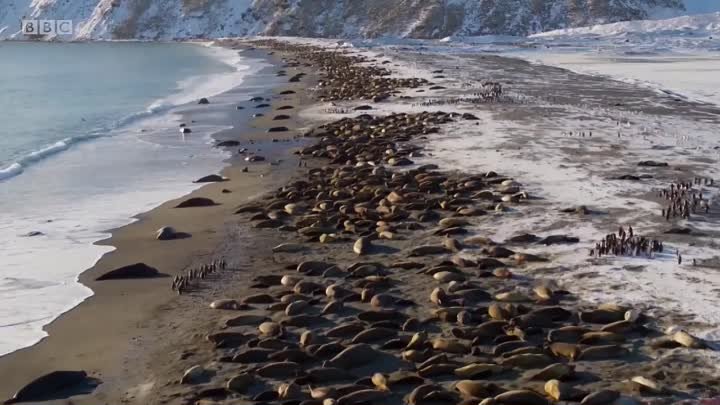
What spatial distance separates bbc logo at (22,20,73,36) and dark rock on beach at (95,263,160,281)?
125133 mm

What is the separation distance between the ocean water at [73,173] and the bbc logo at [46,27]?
317ft

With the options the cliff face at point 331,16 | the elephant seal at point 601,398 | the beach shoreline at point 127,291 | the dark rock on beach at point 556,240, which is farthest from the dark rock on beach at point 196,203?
the cliff face at point 331,16

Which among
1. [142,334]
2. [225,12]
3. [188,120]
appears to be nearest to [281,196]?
[142,334]

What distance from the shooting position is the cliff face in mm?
82750

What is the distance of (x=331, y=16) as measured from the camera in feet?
316

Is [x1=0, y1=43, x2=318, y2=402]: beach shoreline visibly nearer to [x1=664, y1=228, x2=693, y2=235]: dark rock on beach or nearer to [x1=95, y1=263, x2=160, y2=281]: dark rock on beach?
[x1=95, y1=263, x2=160, y2=281]: dark rock on beach

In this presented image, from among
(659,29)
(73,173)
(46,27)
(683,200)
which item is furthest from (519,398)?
(46,27)

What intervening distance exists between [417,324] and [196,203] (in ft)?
19.5

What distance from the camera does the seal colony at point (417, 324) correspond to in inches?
209

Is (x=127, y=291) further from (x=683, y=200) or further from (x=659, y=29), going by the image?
(x=659, y=29)

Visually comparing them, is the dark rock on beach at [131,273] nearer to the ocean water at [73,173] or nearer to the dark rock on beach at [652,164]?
the ocean water at [73,173]

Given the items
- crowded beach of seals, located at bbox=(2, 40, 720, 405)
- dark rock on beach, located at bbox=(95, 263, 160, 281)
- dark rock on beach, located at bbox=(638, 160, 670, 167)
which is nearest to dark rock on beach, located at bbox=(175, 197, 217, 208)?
crowded beach of seals, located at bbox=(2, 40, 720, 405)

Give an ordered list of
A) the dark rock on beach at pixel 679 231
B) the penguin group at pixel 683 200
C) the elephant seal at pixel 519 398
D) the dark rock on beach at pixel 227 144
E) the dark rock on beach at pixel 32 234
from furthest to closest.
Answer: the dark rock on beach at pixel 227 144
the dark rock on beach at pixel 32 234
the penguin group at pixel 683 200
the dark rock on beach at pixel 679 231
the elephant seal at pixel 519 398

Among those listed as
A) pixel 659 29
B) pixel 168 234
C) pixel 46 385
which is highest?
pixel 659 29
